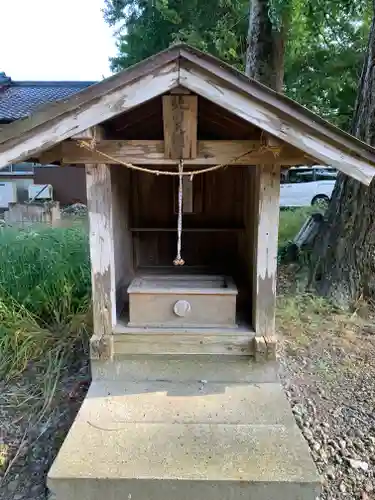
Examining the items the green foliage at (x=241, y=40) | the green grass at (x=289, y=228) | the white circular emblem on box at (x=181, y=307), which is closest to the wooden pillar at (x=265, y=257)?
the white circular emblem on box at (x=181, y=307)

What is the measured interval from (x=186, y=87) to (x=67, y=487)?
1.99 meters

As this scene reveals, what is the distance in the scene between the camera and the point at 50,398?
2787mm

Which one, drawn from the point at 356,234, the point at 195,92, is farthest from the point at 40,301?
the point at 356,234

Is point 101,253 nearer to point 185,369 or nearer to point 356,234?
point 185,369

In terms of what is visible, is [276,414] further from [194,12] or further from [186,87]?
[194,12]

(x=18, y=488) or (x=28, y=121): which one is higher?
(x=28, y=121)

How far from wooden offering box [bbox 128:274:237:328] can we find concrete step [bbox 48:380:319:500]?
392 mm

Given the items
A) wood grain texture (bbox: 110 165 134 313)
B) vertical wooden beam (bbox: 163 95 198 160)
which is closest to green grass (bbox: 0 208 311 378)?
wood grain texture (bbox: 110 165 134 313)

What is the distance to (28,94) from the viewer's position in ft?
52.0

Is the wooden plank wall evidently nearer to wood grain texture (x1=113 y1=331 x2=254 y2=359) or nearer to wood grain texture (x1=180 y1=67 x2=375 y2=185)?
wood grain texture (x1=113 y1=331 x2=254 y2=359)

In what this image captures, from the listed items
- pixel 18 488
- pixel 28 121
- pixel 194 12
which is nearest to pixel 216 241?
pixel 28 121

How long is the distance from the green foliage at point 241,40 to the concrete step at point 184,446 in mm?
6643

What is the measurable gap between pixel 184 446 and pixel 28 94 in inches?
652

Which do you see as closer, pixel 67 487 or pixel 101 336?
pixel 67 487
